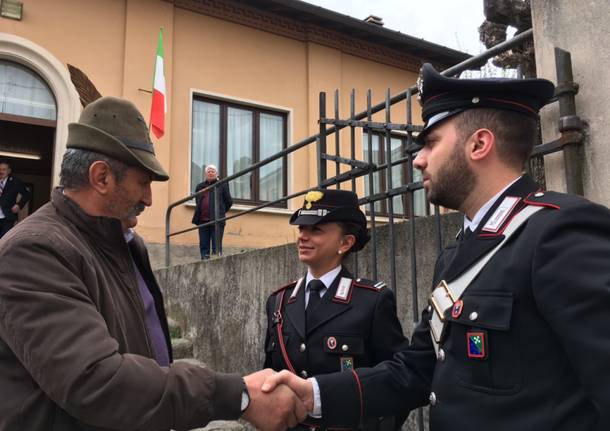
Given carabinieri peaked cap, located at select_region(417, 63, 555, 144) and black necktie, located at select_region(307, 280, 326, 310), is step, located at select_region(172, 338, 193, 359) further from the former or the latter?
carabinieri peaked cap, located at select_region(417, 63, 555, 144)

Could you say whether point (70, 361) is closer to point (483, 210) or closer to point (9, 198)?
point (483, 210)

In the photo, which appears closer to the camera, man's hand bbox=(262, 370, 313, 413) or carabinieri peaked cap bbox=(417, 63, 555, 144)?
carabinieri peaked cap bbox=(417, 63, 555, 144)

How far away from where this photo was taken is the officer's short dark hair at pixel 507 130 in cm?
152

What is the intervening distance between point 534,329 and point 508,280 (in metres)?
0.13

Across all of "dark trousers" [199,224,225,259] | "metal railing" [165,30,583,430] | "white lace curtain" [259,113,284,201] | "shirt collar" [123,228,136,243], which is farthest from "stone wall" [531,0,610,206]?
"white lace curtain" [259,113,284,201]

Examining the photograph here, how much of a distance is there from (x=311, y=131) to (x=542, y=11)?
7842mm

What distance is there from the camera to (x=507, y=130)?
152 cm

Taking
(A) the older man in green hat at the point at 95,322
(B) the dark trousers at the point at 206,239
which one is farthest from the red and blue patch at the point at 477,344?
(B) the dark trousers at the point at 206,239

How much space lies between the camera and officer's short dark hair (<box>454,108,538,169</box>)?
1521mm

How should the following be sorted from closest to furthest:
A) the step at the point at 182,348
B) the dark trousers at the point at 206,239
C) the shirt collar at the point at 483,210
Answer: the shirt collar at the point at 483,210 → the step at the point at 182,348 → the dark trousers at the point at 206,239

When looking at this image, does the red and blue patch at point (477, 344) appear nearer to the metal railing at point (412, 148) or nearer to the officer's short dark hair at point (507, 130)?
the officer's short dark hair at point (507, 130)

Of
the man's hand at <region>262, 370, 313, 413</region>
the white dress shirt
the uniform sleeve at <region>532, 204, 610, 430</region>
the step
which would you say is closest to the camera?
the uniform sleeve at <region>532, 204, 610, 430</region>

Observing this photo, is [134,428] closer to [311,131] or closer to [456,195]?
[456,195]

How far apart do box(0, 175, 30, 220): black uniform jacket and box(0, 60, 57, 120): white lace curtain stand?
113cm
